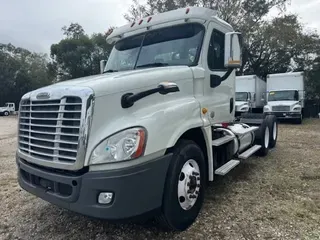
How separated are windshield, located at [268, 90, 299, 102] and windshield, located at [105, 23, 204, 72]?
1652cm

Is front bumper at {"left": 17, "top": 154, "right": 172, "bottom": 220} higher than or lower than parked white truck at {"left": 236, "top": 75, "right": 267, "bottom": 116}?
lower

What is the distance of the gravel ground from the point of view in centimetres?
314

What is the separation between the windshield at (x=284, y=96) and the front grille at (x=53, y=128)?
59.6 feet

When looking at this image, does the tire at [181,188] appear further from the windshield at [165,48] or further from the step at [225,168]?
the windshield at [165,48]

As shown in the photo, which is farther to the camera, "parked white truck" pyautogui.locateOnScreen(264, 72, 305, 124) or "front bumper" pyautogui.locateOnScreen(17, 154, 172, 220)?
"parked white truck" pyautogui.locateOnScreen(264, 72, 305, 124)

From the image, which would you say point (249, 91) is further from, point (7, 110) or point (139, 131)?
point (7, 110)

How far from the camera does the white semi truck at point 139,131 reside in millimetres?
2482

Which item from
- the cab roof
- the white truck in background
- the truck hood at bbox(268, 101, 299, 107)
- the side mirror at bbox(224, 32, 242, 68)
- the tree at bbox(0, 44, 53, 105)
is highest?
the tree at bbox(0, 44, 53, 105)

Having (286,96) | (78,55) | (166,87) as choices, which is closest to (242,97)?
(286,96)

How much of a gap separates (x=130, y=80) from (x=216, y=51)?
5.73ft

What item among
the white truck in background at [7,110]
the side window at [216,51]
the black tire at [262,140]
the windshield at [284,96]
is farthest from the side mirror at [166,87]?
the white truck in background at [7,110]

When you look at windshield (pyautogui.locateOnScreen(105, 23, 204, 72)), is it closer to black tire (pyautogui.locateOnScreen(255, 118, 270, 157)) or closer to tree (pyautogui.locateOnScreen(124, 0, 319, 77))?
black tire (pyautogui.locateOnScreen(255, 118, 270, 157))

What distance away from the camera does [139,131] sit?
8.27 ft

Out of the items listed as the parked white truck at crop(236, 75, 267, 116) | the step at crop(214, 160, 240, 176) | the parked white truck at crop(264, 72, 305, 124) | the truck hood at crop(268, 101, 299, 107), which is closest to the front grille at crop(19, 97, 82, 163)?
the step at crop(214, 160, 240, 176)
